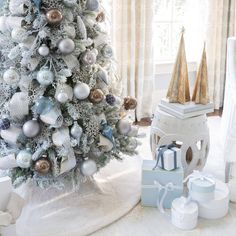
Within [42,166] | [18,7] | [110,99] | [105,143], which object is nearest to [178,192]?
[105,143]

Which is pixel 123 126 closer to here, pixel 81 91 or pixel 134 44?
pixel 81 91

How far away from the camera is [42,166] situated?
1753 mm

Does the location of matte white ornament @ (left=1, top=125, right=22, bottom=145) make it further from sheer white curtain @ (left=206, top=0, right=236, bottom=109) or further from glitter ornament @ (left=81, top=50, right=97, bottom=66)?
sheer white curtain @ (left=206, top=0, right=236, bottom=109)

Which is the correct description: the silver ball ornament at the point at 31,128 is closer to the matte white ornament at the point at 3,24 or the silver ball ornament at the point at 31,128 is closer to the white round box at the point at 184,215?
the matte white ornament at the point at 3,24

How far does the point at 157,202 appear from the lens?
2.00 m

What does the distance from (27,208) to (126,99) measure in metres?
0.83

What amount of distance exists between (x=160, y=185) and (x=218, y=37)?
7.64ft

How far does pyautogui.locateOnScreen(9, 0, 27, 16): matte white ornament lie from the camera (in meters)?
1.70

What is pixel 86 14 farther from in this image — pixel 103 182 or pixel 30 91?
pixel 103 182

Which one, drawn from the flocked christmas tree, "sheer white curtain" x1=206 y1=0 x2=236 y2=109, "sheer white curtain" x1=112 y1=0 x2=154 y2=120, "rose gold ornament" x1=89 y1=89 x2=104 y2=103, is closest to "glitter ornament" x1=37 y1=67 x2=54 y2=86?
the flocked christmas tree

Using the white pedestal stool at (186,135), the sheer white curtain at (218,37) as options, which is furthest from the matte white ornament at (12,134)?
the sheer white curtain at (218,37)

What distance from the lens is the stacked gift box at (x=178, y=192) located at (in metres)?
1.84

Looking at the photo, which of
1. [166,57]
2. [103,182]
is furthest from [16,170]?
[166,57]

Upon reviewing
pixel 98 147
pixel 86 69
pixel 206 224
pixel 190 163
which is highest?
pixel 86 69
